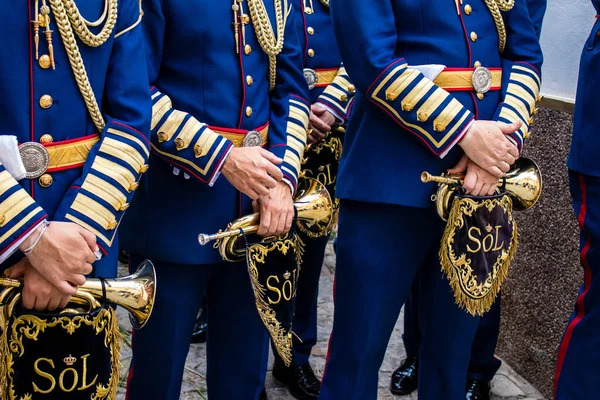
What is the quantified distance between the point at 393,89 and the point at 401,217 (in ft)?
1.31

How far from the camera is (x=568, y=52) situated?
136 inches

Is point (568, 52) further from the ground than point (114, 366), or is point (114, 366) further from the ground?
point (568, 52)

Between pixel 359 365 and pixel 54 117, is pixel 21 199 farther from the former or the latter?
pixel 359 365

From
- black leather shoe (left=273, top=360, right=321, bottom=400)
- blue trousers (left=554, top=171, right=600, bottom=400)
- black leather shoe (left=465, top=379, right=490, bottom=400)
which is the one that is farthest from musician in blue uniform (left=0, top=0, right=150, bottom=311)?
black leather shoe (left=465, top=379, right=490, bottom=400)

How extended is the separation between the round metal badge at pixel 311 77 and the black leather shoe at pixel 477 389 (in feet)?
4.38

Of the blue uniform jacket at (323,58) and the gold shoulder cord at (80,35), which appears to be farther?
the blue uniform jacket at (323,58)

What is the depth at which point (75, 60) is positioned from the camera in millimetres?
1807

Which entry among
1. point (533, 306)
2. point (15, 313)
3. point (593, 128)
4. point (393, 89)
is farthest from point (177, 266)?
point (533, 306)

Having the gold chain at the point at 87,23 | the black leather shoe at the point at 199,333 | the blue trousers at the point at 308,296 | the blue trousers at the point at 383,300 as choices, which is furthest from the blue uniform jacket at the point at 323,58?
the gold chain at the point at 87,23

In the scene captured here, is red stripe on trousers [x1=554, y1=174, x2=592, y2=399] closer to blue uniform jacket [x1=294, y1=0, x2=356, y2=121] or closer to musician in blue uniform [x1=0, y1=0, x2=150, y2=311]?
blue uniform jacket [x1=294, y1=0, x2=356, y2=121]

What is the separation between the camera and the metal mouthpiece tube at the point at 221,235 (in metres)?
2.14

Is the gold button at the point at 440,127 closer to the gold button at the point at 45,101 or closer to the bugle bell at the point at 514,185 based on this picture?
the bugle bell at the point at 514,185

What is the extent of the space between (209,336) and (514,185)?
40.1 inches

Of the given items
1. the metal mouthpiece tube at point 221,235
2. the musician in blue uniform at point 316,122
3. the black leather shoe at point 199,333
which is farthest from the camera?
the black leather shoe at point 199,333
